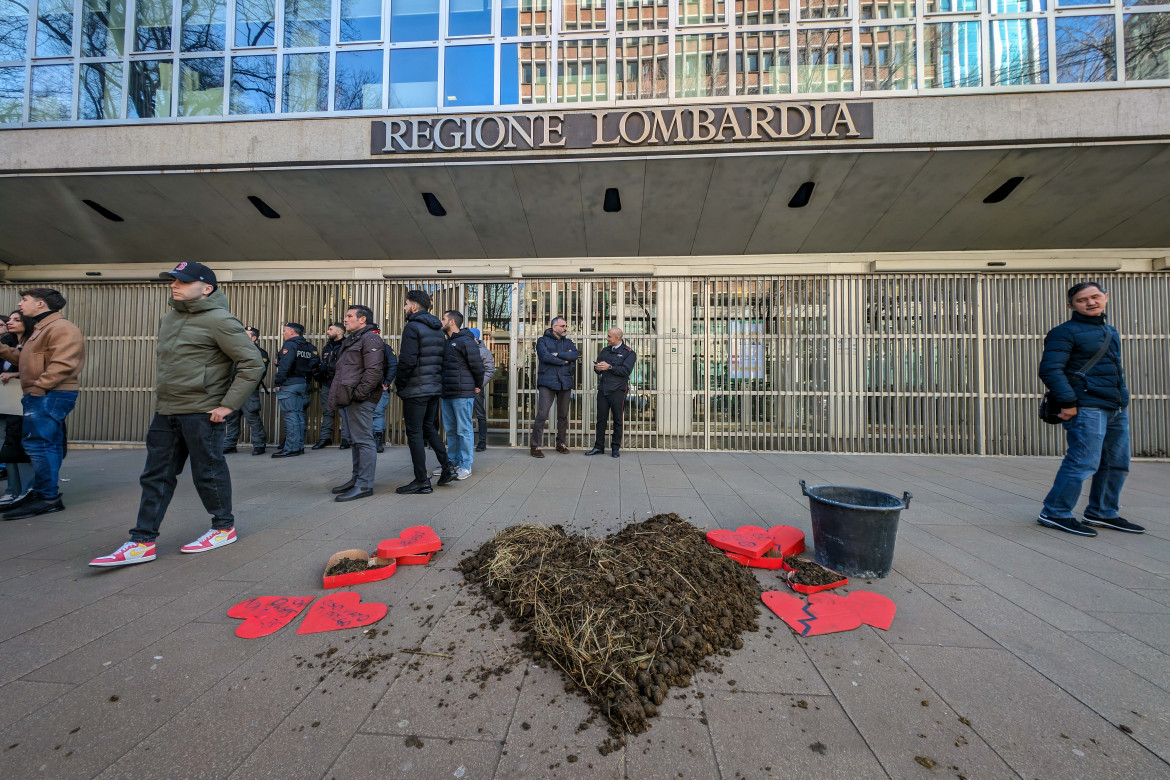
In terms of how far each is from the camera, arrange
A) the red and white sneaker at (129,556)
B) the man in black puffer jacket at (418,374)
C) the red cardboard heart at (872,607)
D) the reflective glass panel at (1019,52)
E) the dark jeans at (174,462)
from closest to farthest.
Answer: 1. the red cardboard heart at (872,607)
2. the red and white sneaker at (129,556)
3. the dark jeans at (174,462)
4. the man in black puffer jacket at (418,374)
5. the reflective glass panel at (1019,52)

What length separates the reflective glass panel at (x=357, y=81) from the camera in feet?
23.7

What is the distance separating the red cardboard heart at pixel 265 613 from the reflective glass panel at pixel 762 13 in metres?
9.16

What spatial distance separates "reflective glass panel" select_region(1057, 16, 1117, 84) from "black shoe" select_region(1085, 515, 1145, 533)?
21.9ft

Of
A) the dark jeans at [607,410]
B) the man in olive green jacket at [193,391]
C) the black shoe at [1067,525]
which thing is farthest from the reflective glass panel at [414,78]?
the black shoe at [1067,525]

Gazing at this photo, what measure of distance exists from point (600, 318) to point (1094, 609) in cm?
676

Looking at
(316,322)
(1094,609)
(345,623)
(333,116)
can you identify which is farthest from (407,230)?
(1094,609)

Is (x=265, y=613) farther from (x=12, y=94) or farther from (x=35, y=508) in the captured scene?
(x=12, y=94)

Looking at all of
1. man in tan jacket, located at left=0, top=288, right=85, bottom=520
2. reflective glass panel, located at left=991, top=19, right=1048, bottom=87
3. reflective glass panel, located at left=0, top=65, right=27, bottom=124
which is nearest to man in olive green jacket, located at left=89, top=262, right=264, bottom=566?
man in tan jacket, located at left=0, top=288, right=85, bottom=520

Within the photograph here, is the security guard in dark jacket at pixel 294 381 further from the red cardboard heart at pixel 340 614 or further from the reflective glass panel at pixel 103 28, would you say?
the red cardboard heart at pixel 340 614

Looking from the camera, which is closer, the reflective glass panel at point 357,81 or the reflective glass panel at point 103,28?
the reflective glass panel at point 357,81

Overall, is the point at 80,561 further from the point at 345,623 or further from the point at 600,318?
the point at 600,318

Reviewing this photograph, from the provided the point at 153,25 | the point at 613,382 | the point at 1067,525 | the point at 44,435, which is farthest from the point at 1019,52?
the point at 153,25

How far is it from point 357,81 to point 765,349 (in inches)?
322

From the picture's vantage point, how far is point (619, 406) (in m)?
7.29
